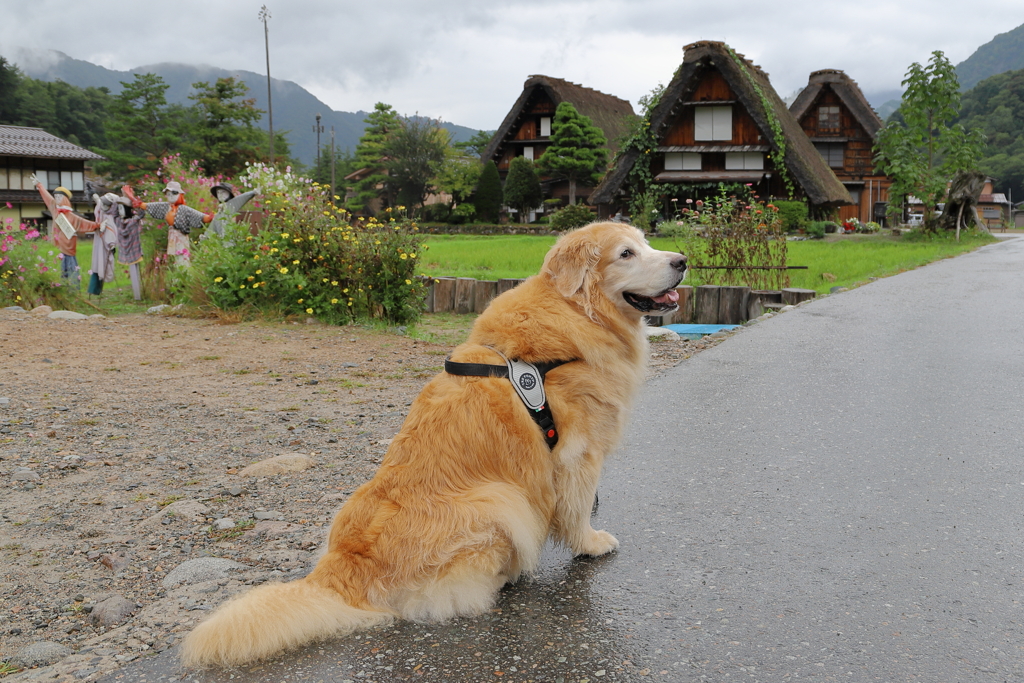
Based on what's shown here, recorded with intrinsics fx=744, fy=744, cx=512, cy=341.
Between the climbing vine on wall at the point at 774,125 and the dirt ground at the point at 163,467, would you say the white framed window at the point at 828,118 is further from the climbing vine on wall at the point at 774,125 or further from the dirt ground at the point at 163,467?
the dirt ground at the point at 163,467

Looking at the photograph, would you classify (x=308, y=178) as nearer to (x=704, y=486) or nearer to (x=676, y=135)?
(x=704, y=486)

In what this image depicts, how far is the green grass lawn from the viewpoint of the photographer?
1552 centimetres

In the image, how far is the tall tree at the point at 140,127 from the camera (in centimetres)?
4962

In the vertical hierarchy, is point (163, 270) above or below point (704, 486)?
above

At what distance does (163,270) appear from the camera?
13.4m

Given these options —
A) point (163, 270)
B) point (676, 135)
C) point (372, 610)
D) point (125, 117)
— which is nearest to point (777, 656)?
point (372, 610)

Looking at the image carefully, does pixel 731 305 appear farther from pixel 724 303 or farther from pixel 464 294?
pixel 464 294

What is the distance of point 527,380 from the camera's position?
3.00m

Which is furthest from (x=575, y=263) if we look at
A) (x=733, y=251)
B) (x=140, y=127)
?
(x=140, y=127)

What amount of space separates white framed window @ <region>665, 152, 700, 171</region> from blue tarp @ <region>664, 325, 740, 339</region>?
1048 inches

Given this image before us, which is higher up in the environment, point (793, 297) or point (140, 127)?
point (140, 127)

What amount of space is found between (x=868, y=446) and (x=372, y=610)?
3598mm

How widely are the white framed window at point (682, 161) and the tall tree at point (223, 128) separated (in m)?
27.2

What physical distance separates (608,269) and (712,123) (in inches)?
1344
